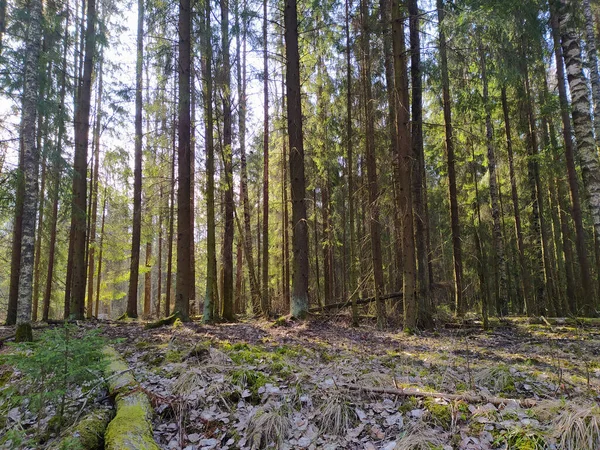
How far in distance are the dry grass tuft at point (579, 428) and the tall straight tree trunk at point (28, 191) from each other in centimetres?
882

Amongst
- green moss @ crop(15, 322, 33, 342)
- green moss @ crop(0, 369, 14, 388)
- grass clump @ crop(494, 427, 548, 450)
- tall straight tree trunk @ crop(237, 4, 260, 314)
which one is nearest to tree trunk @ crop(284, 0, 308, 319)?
tall straight tree trunk @ crop(237, 4, 260, 314)

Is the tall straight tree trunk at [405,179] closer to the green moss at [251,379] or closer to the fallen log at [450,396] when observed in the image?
the fallen log at [450,396]

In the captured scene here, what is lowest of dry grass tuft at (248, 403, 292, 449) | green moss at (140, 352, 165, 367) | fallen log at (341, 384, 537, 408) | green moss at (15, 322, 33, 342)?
dry grass tuft at (248, 403, 292, 449)

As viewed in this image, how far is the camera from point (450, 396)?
3.58 m

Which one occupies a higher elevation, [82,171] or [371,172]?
[82,171]

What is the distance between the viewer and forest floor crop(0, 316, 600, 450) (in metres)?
3.04

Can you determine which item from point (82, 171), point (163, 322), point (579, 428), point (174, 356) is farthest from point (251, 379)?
point (82, 171)

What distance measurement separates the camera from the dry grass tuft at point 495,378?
13.7ft

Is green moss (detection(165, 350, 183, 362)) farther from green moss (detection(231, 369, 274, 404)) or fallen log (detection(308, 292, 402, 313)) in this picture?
fallen log (detection(308, 292, 402, 313))

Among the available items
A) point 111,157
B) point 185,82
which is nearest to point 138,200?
point 111,157

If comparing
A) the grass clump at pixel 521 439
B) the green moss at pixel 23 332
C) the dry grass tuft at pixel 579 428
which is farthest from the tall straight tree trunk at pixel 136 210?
the dry grass tuft at pixel 579 428

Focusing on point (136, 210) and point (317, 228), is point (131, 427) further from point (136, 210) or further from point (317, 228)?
point (317, 228)

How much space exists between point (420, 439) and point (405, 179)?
638 centimetres

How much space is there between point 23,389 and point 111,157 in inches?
533
